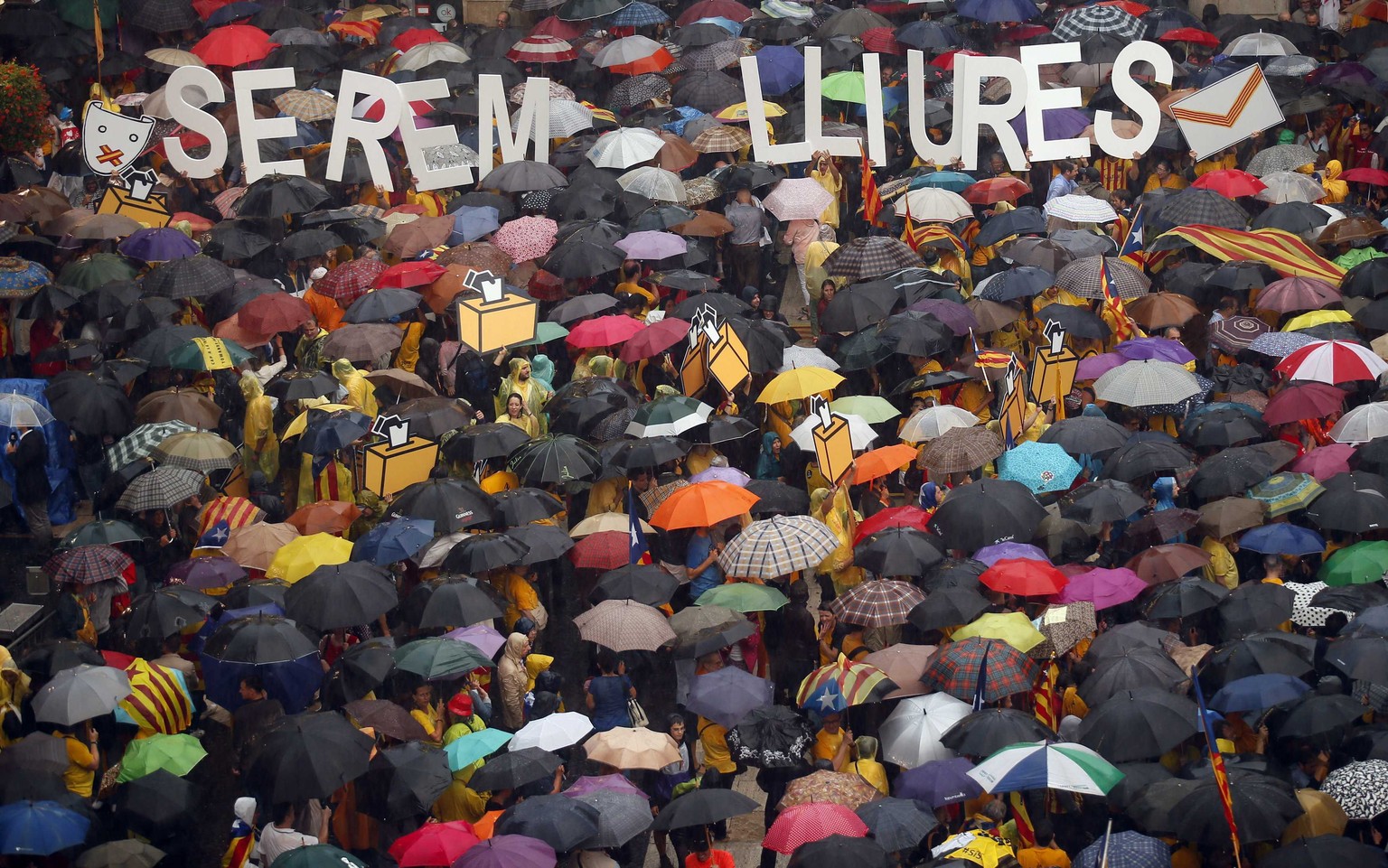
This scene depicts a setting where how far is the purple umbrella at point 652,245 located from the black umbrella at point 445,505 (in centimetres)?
506

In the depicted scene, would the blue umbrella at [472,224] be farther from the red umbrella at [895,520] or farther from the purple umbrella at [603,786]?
the purple umbrella at [603,786]

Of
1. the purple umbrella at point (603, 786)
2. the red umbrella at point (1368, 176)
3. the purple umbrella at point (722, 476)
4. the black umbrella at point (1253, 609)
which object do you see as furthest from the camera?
the red umbrella at point (1368, 176)

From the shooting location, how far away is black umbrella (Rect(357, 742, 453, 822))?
12609 mm

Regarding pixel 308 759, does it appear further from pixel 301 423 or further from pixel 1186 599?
pixel 1186 599

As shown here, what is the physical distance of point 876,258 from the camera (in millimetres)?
20078

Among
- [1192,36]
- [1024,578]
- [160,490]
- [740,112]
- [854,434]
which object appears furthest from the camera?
[1192,36]

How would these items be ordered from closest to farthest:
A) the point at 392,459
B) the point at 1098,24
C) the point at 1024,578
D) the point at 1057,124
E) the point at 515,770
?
the point at 515,770
the point at 1024,578
the point at 392,459
the point at 1057,124
the point at 1098,24

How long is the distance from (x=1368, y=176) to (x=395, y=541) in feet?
41.4

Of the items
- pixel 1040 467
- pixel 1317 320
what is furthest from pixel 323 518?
pixel 1317 320

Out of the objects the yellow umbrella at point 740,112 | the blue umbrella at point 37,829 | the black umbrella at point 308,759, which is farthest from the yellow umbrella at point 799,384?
the blue umbrella at point 37,829

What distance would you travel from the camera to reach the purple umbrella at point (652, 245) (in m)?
20.4

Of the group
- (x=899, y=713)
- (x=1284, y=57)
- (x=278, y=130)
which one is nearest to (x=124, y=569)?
(x=899, y=713)

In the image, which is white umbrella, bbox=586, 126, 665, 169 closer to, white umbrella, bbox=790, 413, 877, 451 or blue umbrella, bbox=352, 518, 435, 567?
white umbrella, bbox=790, 413, 877, 451

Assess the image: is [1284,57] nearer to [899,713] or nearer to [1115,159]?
[1115,159]
